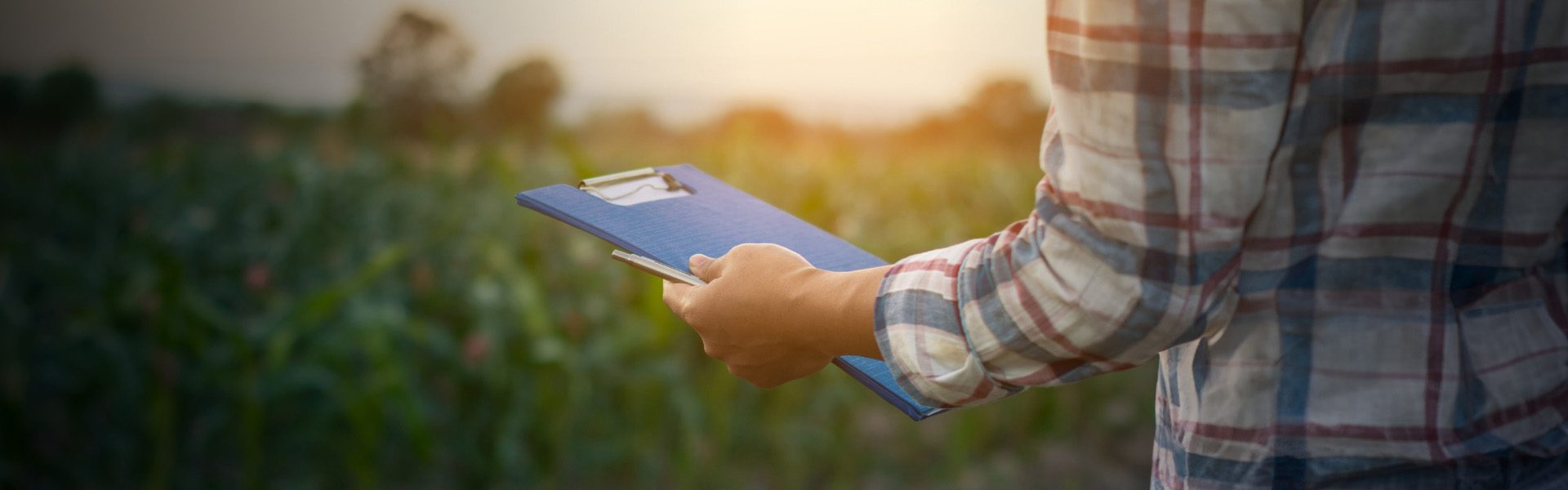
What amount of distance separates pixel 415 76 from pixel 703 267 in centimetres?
254

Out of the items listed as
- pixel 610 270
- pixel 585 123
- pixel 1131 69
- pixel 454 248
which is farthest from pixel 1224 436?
pixel 585 123

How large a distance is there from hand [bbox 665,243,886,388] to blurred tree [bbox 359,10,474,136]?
2.31 m

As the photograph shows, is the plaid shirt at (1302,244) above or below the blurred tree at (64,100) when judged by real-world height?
above

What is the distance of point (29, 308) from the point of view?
2.23 meters

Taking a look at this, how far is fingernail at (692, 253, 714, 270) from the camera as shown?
854 mm

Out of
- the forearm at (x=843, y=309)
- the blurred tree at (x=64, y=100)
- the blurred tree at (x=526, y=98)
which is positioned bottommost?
the blurred tree at (x=526, y=98)

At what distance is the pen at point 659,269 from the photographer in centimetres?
85

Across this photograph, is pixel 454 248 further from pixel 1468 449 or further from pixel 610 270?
pixel 1468 449

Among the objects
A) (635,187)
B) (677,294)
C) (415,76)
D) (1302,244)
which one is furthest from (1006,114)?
(1302,244)

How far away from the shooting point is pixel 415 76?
123 inches

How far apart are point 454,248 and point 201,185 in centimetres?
82

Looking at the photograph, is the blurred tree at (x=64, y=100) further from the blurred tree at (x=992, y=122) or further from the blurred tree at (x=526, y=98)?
the blurred tree at (x=992, y=122)

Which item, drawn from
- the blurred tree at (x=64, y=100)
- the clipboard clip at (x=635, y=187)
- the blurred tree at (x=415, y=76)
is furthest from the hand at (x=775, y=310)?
the blurred tree at (x=64, y=100)

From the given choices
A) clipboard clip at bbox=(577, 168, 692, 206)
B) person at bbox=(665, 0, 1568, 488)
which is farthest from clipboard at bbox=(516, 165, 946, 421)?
person at bbox=(665, 0, 1568, 488)
